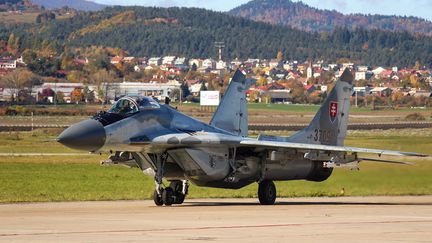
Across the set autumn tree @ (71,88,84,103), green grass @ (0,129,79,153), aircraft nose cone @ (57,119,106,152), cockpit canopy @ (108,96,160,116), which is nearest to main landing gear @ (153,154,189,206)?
cockpit canopy @ (108,96,160,116)

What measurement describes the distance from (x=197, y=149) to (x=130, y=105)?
2336 mm

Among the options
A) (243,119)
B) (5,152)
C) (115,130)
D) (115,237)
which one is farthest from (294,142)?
(5,152)

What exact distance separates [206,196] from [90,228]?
48.8 feet

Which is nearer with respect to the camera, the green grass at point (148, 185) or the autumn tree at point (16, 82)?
the green grass at point (148, 185)

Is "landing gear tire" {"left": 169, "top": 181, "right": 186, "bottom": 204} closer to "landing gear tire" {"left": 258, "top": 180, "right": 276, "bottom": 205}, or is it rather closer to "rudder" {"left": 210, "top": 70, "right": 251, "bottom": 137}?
"landing gear tire" {"left": 258, "top": 180, "right": 276, "bottom": 205}

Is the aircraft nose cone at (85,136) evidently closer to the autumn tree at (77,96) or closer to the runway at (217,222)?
the runway at (217,222)

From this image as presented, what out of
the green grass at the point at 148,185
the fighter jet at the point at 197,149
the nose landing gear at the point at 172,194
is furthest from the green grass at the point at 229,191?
the fighter jet at the point at 197,149

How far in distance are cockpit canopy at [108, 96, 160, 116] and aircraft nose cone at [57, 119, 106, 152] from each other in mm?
888

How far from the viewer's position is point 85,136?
27.5 metres

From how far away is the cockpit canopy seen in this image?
28812 millimetres

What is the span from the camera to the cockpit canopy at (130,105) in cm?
2881

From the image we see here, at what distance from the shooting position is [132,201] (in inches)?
1289

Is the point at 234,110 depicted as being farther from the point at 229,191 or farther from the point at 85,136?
the point at 85,136

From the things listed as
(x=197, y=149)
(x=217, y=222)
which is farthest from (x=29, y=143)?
(x=217, y=222)
